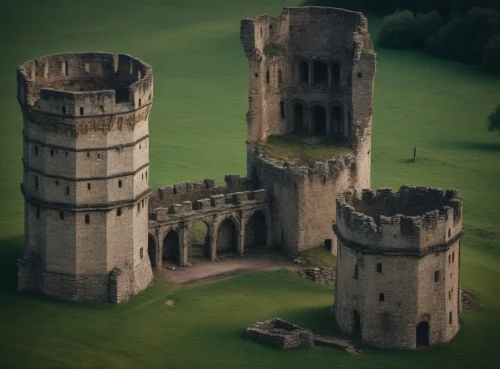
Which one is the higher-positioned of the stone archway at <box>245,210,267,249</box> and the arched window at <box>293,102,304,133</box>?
the arched window at <box>293,102,304,133</box>

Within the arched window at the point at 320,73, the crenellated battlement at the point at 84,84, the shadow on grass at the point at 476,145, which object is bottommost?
→ the shadow on grass at the point at 476,145

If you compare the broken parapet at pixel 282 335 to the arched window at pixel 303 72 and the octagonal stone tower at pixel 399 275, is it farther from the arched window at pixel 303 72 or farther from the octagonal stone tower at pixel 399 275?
the arched window at pixel 303 72

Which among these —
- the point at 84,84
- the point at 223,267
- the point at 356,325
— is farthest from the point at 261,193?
the point at 356,325

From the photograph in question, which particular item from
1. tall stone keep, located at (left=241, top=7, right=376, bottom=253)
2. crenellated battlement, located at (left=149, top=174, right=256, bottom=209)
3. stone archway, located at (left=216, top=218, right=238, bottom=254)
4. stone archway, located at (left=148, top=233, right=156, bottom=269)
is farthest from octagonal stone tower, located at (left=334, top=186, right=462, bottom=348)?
crenellated battlement, located at (left=149, top=174, right=256, bottom=209)

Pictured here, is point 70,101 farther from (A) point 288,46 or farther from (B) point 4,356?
(A) point 288,46

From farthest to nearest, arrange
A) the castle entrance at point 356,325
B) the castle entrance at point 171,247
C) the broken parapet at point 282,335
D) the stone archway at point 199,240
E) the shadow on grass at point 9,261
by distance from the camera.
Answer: the stone archway at point 199,240
the castle entrance at point 171,247
the shadow on grass at point 9,261
the castle entrance at point 356,325
the broken parapet at point 282,335

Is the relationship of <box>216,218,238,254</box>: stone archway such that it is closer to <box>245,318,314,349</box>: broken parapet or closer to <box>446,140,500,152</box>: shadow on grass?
<box>245,318,314,349</box>: broken parapet

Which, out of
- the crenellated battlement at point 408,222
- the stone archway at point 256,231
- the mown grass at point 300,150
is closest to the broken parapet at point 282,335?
the crenellated battlement at point 408,222

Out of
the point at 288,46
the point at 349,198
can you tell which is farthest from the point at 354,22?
the point at 349,198
